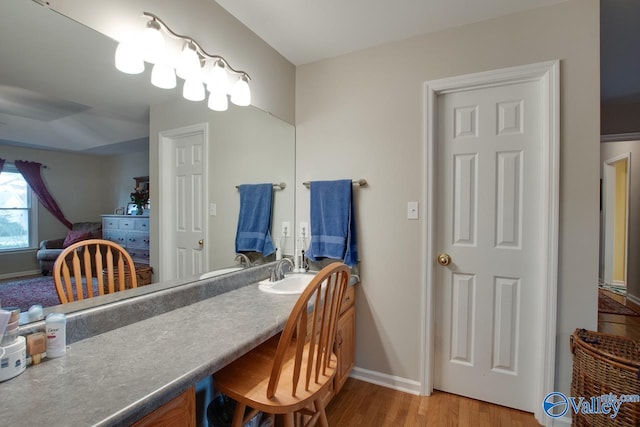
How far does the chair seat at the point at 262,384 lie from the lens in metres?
1.02

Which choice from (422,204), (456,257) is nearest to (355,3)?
(422,204)

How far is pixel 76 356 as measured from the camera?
0.91 metres

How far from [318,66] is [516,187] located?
5.19ft

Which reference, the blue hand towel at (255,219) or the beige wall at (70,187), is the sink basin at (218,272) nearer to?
the blue hand towel at (255,219)

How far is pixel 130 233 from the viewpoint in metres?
1.28

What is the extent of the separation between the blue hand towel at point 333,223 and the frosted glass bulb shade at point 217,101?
79 centimetres

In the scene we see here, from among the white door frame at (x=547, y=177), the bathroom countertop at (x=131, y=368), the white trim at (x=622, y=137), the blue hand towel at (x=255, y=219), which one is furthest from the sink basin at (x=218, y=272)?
the white trim at (x=622, y=137)

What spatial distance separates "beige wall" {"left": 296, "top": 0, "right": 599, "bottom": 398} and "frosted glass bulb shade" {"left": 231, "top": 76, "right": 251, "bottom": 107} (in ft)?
1.86

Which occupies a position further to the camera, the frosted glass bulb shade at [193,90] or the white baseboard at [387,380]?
the white baseboard at [387,380]

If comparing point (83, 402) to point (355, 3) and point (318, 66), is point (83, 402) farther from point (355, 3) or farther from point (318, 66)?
point (318, 66)

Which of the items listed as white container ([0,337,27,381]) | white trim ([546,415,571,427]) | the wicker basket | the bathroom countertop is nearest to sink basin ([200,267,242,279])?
the bathroom countertop

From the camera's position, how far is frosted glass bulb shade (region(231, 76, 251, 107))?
176 centimetres

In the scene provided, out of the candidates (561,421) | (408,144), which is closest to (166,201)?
(408,144)

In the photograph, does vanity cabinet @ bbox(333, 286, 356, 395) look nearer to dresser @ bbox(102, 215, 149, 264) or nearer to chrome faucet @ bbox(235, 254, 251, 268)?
chrome faucet @ bbox(235, 254, 251, 268)
